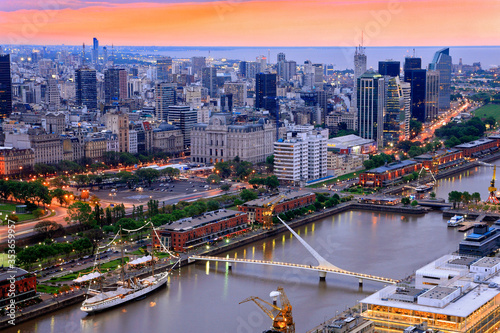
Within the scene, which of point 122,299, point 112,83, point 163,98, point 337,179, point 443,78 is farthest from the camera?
point 112,83

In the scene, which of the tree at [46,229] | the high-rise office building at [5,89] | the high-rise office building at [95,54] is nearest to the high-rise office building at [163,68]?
the high-rise office building at [95,54]

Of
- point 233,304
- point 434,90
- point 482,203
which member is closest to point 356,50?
point 434,90

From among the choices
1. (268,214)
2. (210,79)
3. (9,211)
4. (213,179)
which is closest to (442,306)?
Answer: (268,214)

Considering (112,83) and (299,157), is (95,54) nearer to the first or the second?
(112,83)

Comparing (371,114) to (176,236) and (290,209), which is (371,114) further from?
(176,236)

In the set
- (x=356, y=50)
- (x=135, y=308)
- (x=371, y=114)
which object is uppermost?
(x=356, y=50)
